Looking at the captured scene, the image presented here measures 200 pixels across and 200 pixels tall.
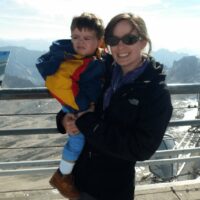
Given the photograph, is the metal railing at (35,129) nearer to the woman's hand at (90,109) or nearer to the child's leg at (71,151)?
the child's leg at (71,151)

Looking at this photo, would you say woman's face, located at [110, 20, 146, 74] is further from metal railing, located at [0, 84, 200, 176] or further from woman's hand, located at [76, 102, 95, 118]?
metal railing, located at [0, 84, 200, 176]

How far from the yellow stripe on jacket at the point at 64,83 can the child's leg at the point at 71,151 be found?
229mm

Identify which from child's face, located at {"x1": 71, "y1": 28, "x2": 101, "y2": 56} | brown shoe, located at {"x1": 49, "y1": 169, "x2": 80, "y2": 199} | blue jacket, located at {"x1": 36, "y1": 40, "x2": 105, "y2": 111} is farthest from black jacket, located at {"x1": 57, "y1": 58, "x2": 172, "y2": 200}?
child's face, located at {"x1": 71, "y1": 28, "x2": 101, "y2": 56}

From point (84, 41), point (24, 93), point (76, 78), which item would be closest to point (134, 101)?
point (76, 78)

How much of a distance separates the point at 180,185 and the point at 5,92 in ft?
7.61

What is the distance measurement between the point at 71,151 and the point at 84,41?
761mm

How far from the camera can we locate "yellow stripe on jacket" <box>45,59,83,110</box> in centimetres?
271

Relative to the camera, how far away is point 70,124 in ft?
8.92

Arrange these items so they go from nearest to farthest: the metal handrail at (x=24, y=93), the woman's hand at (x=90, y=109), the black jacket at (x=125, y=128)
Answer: the black jacket at (x=125, y=128) → the woman's hand at (x=90, y=109) → the metal handrail at (x=24, y=93)

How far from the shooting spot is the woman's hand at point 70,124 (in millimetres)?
2704

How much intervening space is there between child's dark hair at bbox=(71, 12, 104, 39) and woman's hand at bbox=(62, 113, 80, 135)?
0.59 m

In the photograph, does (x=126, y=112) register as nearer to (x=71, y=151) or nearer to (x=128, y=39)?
(x=128, y=39)

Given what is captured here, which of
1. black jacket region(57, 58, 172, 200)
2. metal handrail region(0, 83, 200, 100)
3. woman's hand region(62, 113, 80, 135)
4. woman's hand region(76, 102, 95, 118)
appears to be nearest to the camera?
black jacket region(57, 58, 172, 200)

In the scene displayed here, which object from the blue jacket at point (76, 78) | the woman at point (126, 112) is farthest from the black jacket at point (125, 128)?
the blue jacket at point (76, 78)
